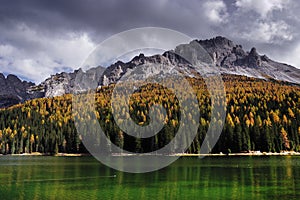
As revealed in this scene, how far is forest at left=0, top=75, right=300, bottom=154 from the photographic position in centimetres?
Result: 11244

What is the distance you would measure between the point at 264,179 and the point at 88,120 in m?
115

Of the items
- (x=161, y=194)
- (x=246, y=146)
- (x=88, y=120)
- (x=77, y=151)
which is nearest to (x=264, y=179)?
(x=161, y=194)

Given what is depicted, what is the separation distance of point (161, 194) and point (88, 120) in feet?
395

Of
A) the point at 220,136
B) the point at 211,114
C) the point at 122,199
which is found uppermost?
the point at 211,114

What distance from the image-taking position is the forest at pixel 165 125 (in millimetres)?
112438

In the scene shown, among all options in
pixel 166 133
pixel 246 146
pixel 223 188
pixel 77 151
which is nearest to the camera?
pixel 223 188

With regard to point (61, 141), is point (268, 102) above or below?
above

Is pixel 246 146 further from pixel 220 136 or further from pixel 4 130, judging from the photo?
pixel 4 130

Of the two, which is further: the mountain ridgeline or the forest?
the mountain ridgeline

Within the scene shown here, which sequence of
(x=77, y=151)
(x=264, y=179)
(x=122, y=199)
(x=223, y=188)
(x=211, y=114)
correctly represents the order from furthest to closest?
(x=211, y=114) → (x=77, y=151) → (x=264, y=179) → (x=223, y=188) → (x=122, y=199)

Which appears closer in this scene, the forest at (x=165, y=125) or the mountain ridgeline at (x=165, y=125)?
the forest at (x=165, y=125)

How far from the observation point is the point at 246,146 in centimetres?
10962

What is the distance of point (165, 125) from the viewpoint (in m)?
123

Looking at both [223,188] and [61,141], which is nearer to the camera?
[223,188]
